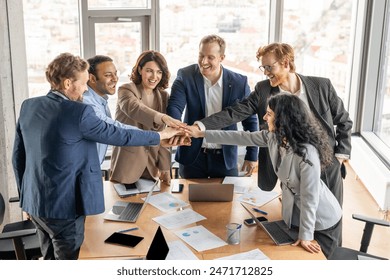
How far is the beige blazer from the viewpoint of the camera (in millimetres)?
3400

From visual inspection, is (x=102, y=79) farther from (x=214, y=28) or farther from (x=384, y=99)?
(x=384, y=99)

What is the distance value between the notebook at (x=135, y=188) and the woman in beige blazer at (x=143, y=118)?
0.11ft

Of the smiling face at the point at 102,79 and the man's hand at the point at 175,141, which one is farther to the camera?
the man's hand at the point at 175,141

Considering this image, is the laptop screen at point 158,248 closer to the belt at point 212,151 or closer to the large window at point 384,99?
the belt at point 212,151

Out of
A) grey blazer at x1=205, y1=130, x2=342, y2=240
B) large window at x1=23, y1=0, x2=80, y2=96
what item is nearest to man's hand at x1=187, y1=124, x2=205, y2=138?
grey blazer at x1=205, y1=130, x2=342, y2=240

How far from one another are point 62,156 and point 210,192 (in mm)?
960

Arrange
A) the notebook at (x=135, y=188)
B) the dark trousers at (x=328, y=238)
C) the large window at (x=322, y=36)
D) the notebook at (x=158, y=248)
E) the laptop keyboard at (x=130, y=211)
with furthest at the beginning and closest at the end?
the large window at (x=322, y=36) → the notebook at (x=135, y=188) → the laptop keyboard at (x=130, y=211) → the dark trousers at (x=328, y=238) → the notebook at (x=158, y=248)

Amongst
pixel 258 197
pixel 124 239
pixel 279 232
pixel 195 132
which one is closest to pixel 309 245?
pixel 279 232

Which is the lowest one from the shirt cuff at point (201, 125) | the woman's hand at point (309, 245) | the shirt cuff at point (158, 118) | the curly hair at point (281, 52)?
the woman's hand at point (309, 245)

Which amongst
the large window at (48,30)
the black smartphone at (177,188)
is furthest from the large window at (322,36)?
the black smartphone at (177,188)

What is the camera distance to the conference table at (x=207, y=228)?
2615mm

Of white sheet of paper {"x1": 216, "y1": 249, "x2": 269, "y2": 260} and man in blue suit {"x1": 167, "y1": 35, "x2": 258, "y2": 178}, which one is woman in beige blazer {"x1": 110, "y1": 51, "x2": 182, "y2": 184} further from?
white sheet of paper {"x1": 216, "y1": 249, "x2": 269, "y2": 260}
